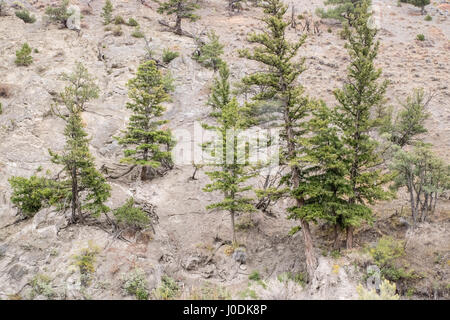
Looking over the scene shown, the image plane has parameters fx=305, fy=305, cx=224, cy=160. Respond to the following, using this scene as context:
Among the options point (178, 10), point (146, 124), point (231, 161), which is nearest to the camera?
point (231, 161)

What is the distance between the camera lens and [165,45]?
135ft

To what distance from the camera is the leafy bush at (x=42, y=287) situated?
14.0 m

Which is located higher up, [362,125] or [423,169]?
[362,125]

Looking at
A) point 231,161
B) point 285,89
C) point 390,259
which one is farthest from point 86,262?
point 390,259

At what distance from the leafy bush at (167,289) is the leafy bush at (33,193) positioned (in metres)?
8.04

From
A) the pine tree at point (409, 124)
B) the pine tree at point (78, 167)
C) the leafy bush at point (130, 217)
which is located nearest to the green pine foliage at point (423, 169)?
the pine tree at point (409, 124)

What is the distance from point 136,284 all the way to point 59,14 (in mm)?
41698

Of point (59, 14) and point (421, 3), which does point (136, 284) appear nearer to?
point (59, 14)

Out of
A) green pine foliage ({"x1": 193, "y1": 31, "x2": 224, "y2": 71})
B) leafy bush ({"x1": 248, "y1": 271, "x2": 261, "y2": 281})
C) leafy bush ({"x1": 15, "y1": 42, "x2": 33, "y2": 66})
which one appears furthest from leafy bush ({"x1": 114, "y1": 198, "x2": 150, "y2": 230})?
leafy bush ({"x1": 15, "y1": 42, "x2": 33, "y2": 66})

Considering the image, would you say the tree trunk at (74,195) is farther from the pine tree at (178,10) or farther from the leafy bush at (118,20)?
the leafy bush at (118,20)

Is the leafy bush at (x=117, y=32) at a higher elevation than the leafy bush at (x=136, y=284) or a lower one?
higher

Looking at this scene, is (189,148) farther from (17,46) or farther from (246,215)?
(17,46)

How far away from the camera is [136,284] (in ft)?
49.7
